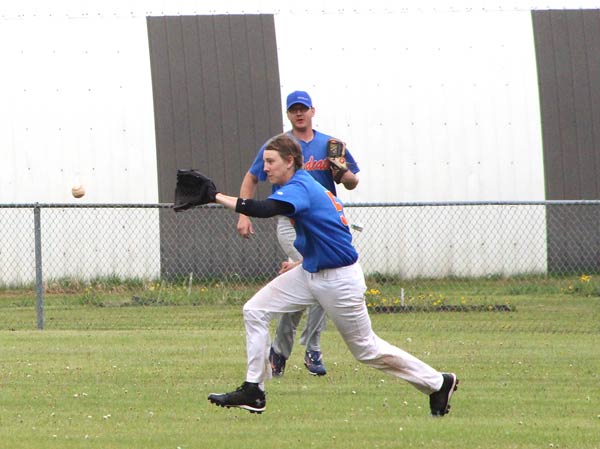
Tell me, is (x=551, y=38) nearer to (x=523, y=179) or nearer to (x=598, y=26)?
(x=598, y=26)

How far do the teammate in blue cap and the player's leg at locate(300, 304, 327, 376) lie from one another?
1.76m

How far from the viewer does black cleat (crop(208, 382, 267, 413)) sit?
7336 millimetres

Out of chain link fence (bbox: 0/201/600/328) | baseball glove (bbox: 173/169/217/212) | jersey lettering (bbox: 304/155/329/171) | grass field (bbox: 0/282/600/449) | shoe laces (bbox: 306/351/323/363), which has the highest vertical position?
jersey lettering (bbox: 304/155/329/171)

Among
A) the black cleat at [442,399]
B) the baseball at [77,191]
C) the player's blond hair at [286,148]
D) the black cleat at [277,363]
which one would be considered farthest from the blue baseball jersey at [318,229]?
the baseball at [77,191]

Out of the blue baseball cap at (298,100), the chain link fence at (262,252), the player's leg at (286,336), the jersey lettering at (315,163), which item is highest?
the blue baseball cap at (298,100)

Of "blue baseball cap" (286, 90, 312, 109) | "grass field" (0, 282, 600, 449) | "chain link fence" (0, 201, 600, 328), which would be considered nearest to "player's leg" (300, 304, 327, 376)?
"grass field" (0, 282, 600, 449)

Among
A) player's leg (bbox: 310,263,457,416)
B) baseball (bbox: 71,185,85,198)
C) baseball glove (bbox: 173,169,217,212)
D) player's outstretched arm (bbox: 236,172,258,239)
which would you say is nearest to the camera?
baseball glove (bbox: 173,169,217,212)

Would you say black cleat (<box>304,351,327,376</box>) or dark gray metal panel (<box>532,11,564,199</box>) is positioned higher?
dark gray metal panel (<box>532,11,564,199</box>)

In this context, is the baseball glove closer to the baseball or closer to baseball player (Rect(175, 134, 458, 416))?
baseball player (Rect(175, 134, 458, 416))

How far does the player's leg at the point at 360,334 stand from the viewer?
7406mm

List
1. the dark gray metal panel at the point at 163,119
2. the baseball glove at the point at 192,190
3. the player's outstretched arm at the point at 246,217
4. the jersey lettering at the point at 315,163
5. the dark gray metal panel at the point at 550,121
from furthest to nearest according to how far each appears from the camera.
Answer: the dark gray metal panel at the point at 550,121 → the dark gray metal panel at the point at 163,119 → the jersey lettering at the point at 315,163 → the player's outstretched arm at the point at 246,217 → the baseball glove at the point at 192,190

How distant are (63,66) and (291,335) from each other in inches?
344

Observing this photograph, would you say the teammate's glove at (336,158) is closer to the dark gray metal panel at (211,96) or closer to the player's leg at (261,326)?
the player's leg at (261,326)

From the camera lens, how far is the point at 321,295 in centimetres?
746
